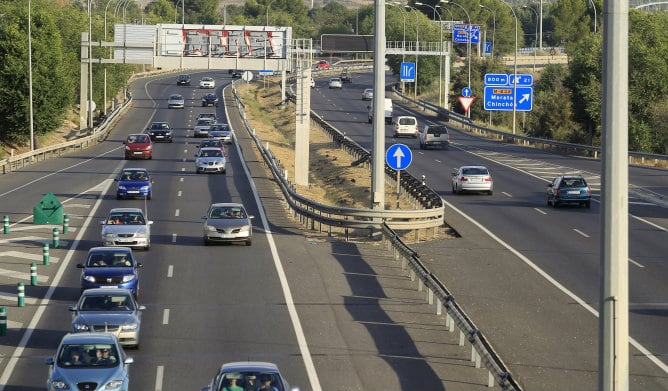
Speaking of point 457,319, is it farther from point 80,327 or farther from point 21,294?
point 21,294

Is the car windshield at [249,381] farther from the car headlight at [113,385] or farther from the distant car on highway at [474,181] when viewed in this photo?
the distant car on highway at [474,181]

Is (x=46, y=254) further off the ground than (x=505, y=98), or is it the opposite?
(x=505, y=98)

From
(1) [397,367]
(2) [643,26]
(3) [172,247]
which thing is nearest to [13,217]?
(3) [172,247]

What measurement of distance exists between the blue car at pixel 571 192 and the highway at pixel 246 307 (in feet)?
35.1

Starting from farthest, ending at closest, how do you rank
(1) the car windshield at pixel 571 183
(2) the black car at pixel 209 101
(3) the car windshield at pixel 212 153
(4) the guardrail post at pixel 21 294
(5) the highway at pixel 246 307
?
(2) the black car at pixel 209 101, (3) the car windshield at pixel 212 153, (1) the car windshield at pixel 571 183, (4) the guardrail post at pixel 21 294, (5) the highway at pixel 246 307

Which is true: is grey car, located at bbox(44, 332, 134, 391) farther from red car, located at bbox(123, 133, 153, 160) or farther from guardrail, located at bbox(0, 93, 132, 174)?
red car, located at bbox(123, 133, 153, 160)

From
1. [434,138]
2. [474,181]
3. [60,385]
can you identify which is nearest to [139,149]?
[434,138]

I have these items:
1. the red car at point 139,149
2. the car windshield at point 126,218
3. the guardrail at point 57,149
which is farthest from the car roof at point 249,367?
the red car at point 139,149

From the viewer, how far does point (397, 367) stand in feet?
72.0

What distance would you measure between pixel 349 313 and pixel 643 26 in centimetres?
6092

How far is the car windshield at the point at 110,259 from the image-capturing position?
95.2ft

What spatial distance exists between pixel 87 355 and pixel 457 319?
721 cm

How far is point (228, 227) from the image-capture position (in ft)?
120

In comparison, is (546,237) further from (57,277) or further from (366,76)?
(366,76)
